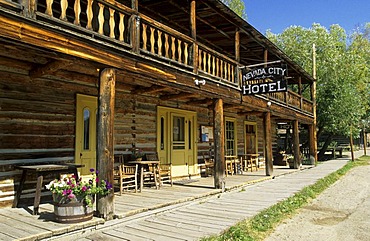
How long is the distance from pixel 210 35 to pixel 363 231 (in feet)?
25.3

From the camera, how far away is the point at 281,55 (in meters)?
12.5

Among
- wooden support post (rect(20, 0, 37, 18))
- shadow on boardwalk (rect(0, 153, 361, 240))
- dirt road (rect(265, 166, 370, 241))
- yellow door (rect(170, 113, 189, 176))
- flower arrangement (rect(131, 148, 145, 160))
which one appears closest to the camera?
wooden support post (rect(20, 0, 37, 18))

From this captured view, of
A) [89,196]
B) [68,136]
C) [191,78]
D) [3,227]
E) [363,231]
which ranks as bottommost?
[363,231]

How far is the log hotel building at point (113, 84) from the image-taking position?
4699 mm

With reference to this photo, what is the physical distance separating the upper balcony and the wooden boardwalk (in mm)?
2701

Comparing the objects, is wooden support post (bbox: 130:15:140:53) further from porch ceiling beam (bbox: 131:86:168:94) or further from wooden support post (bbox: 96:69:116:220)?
porch ceiling beam (bbox: 131:86:168:94)

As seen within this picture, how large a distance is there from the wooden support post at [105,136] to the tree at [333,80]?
64.2 ft

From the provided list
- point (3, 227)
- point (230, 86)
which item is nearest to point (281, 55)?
point (230, 86)

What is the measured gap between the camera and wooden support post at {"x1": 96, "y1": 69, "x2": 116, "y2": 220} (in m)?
5.06

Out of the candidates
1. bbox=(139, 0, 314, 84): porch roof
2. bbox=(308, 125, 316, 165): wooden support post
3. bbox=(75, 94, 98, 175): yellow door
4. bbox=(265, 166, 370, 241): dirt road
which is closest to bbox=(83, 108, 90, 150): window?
bbox=(75, 94, 98, 175): yellow door

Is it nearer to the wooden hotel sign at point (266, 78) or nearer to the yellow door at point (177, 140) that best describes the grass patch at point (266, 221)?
the wooden hotel sign at point (266, 78)

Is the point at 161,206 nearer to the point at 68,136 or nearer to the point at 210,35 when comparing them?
the point at 68,136

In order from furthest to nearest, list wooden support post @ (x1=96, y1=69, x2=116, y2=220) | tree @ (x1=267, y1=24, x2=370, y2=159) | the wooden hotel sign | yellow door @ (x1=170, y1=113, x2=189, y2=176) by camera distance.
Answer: tree @ (x1=267, y1=24, x2=370, y2=159) < yellow door @ (x1=170, y1=113, x2=189, y2=176) < the wooden hotel sign < wooden support post @ (x1=96, y1=69, x2=116, y2=220)

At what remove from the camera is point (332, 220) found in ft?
19.6
